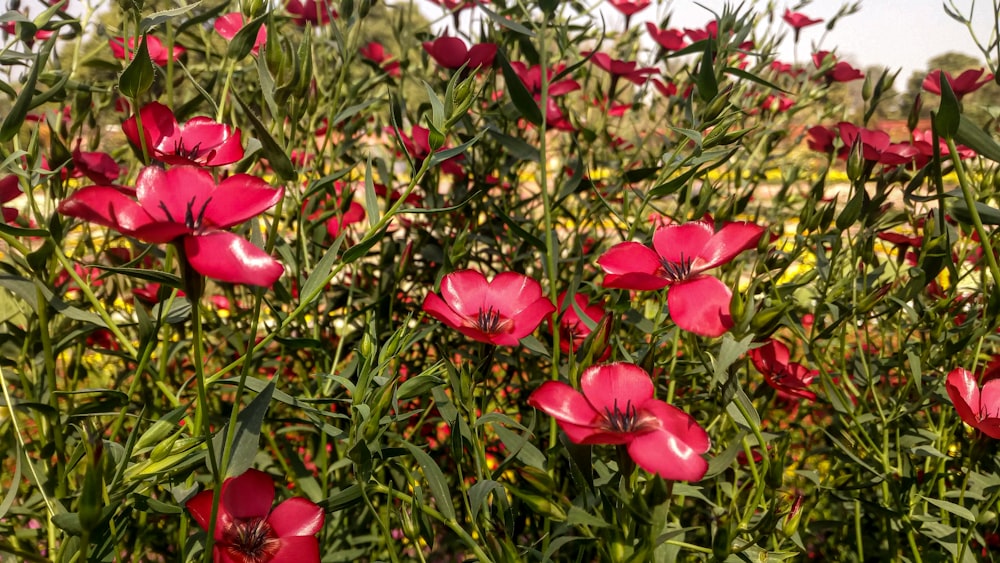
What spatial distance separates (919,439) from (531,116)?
53 centimetres

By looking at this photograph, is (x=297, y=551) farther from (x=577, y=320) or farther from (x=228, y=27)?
(x=228, y=27)

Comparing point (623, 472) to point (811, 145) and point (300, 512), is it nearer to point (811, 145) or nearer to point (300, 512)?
point (300, 512)

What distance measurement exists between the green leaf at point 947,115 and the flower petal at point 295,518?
0.52 m

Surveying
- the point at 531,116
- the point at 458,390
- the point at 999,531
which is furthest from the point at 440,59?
the point at 999,531

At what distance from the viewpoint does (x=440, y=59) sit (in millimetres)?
950

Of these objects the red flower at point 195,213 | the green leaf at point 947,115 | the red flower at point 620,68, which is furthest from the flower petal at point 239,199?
the red flower at point 620,68

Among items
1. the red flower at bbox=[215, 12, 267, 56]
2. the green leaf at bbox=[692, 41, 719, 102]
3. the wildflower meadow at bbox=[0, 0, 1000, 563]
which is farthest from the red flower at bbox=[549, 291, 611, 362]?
the red flower at bbox=[215, 12, 267, 56]

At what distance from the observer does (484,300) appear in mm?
714

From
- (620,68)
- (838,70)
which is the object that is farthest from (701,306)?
(838,70)

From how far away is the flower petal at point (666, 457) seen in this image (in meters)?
0.45

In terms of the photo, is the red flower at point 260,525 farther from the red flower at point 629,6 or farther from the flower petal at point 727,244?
the red flower at point 629,6

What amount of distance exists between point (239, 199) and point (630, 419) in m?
0.30

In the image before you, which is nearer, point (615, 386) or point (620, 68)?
point (615, 386)

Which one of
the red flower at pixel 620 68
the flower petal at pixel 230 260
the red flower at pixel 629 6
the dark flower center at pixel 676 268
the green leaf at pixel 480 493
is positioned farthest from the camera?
the red flower at pixel 629 6
